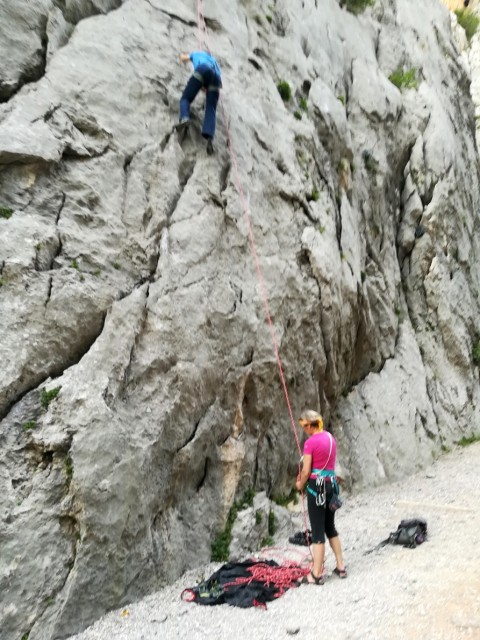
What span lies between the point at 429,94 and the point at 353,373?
10.9 metres

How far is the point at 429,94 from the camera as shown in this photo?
1642cm

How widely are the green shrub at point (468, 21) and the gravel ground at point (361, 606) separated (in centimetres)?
2737

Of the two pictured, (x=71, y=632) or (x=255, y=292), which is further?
(x=255, y=292)

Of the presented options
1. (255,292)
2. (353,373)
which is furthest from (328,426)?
(255,292)

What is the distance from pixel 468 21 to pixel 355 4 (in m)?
14.3

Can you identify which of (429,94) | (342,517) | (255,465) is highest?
(429,94)

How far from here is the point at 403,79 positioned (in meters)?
15.8

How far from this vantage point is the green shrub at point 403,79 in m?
15.8

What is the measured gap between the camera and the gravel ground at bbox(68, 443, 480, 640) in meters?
4.40

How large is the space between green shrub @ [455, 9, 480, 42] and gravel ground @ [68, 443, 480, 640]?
27374 millimetres

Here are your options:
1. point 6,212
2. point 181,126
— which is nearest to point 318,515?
point 6,212

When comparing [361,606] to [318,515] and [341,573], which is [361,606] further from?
[318,515]

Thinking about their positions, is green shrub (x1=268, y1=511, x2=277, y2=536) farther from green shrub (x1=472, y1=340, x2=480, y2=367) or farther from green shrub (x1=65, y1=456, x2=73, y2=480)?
green shrub (x1=472, y1=340, x2=480, y2=367)

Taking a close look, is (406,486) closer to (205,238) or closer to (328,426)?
(328,426)
